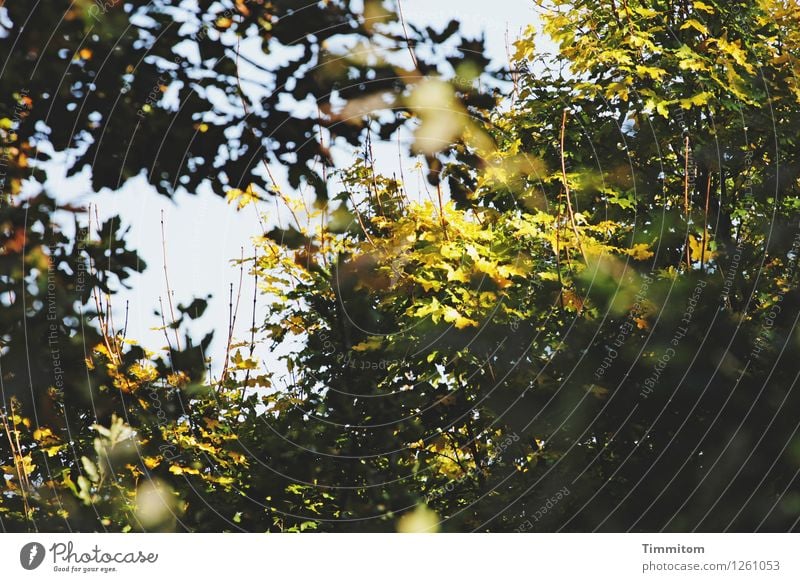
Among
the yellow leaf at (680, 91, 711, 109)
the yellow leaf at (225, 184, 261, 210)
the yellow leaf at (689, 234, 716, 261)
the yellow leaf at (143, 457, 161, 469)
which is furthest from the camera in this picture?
the yellow leaf at (680, 91, 711, 109)

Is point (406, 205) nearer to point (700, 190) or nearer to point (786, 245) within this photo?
point (700, 190)

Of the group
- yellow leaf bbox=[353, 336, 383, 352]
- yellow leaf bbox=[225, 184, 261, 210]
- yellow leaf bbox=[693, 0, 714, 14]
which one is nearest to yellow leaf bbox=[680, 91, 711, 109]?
yellow leaf bbox=[693, 0, 714, 14]

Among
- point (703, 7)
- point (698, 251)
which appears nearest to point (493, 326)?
point (698, 251)

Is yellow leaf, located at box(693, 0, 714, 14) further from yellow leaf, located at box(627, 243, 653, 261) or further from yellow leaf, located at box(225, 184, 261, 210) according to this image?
yellow leaf, located at box(225, 184, 261, 210)

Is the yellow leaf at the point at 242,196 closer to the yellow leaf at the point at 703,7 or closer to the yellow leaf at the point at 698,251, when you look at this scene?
the yellow leaf at the point at 698,251

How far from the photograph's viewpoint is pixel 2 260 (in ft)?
9.25

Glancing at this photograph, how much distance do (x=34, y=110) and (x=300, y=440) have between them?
197 centimetres

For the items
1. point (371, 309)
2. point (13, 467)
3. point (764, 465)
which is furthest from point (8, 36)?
point (764, 465)
